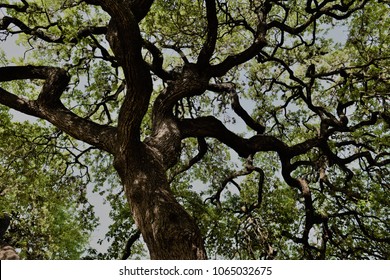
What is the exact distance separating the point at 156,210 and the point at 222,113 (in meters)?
7.65

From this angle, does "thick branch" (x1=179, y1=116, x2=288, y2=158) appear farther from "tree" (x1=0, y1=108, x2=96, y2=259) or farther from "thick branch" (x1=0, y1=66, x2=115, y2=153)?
"tree" (x1=0, y1=108, x2=96, y2=259)

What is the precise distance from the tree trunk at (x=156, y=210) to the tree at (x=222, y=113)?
20 millimetres

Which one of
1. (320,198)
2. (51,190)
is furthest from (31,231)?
(320,198)

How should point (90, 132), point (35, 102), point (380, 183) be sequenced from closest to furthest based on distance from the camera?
point (90, 132), point (35, 102), point (380, 183)

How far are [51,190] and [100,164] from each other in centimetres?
203

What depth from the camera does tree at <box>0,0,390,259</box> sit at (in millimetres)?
5609

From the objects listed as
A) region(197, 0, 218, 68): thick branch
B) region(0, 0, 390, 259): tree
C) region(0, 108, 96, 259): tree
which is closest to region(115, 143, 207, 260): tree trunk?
region(0, 0, 390, 259): tree

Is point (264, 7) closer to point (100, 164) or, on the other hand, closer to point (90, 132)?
point (90, 132)

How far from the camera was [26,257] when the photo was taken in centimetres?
1587

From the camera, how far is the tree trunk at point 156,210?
4.43 meters

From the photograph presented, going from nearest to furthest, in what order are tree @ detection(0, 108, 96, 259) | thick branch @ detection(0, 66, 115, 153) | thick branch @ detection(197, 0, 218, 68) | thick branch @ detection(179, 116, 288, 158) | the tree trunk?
the tree trunk, thick branch @ detection(0, 66, 115, 153), thick branch @ detection(179, 116, 288, 158), thick branch @ detection(197, 0, 218, 68), tree @ detection(0, 108, 96, 259)

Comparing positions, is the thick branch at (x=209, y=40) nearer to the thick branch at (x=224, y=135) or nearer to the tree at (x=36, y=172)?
the thick branch at (x=224, y=135)

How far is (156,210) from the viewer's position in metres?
4.84

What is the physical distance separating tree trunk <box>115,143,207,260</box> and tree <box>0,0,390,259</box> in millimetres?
20
